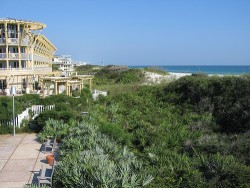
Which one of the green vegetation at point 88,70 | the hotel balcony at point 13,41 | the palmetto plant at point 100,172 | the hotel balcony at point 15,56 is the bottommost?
the palmetto plant at point 100,172

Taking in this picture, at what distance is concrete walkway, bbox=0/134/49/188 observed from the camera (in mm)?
8766

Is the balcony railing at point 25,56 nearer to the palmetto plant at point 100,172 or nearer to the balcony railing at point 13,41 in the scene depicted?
the balcony railing at point 13,41

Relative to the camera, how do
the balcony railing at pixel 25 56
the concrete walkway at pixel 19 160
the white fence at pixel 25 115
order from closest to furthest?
the concrete walkway at pixel 19 160
the white fence at pixel 25 115
the balcony railing at pixel 25 56

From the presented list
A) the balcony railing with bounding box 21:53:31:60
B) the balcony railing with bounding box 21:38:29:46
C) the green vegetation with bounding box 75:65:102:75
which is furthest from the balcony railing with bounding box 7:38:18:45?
the green vegetation with bounding box 75:65:102:75

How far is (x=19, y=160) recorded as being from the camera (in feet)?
35.3

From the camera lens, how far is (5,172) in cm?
947

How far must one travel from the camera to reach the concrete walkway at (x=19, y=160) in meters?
8.77

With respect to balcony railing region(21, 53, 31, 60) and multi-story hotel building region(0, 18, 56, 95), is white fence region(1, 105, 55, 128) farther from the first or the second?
balcony railing region(21, 53, 31, 60)

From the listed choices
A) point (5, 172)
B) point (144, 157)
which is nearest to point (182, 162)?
point (144, 157)

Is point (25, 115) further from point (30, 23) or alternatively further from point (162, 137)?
point (30, 23)

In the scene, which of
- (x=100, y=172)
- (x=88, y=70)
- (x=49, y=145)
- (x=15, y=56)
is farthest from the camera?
(x=88, y=70)

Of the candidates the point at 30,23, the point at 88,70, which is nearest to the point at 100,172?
the point at 30,23

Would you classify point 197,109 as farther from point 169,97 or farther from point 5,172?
point 5,172

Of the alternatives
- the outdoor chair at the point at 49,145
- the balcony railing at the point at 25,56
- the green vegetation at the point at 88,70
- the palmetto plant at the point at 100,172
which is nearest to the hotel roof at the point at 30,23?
the balcony railing at the point at 25,56
